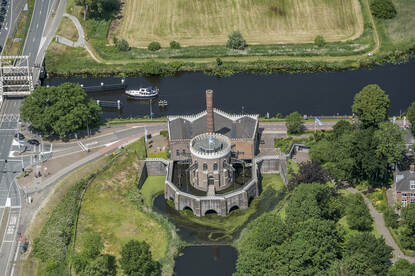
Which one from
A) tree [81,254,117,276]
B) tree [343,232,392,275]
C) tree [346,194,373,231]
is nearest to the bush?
tree [346,194,373,231]

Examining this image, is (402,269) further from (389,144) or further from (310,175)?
(389,144)

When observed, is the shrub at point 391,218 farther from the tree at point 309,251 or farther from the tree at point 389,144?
the tree at point 309,251

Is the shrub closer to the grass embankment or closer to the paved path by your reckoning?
the paved path

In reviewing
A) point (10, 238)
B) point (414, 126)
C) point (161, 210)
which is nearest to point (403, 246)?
point (414, 126)

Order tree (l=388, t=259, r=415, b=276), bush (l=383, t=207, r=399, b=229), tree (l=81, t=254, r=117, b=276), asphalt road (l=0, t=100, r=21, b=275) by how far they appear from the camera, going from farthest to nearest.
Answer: bush (l=383, t=207, r=399, b=229) → asphalt road (l=0, t=100, r=21, b=275) → tree (l=81, t=254, r=117, b=276) → tree (l=388, t=259, r=415, b=276)

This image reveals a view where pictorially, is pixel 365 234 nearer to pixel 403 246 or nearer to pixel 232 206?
pixel 403 246

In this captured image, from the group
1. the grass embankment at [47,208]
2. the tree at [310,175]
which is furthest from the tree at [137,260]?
the tree at [310,175]
